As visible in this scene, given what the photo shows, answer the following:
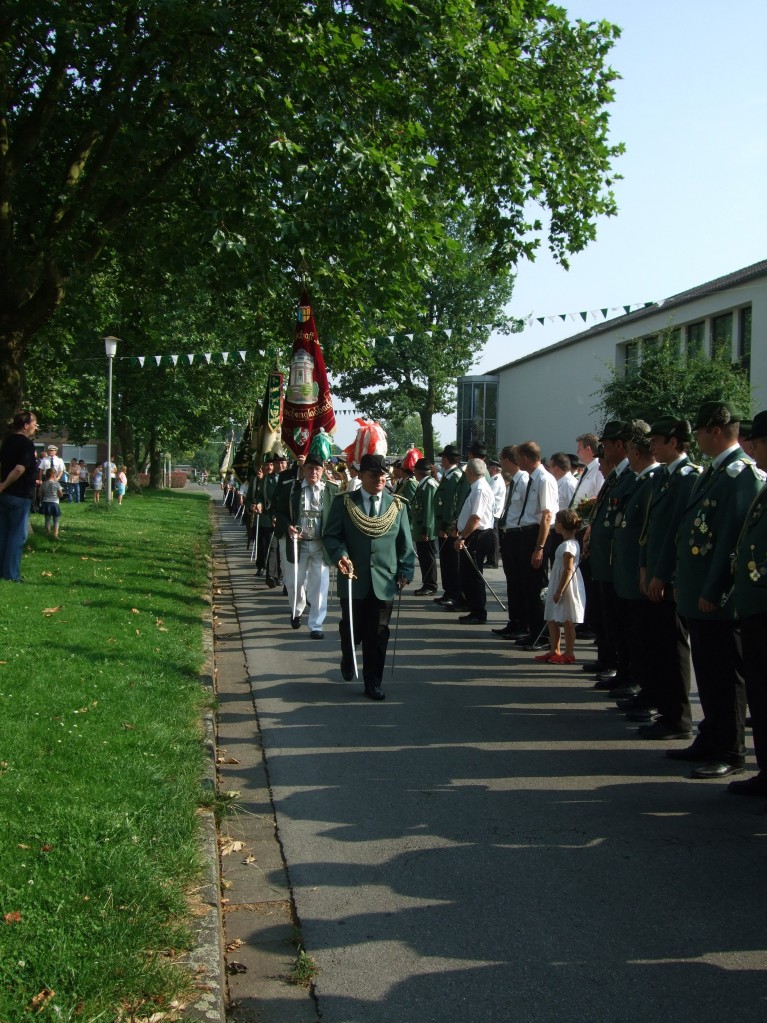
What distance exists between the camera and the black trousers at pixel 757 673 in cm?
555

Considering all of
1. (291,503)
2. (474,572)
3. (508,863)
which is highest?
(291,503)

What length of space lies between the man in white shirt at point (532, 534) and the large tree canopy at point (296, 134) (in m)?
3.71

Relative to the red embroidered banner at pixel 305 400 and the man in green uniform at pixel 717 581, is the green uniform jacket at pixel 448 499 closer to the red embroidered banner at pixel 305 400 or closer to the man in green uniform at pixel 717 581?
the red embroidered banner at pixel 305 400

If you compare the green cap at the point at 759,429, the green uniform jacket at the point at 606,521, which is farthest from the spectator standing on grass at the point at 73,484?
the green cap at the point at 759,429

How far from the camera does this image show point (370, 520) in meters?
8.66

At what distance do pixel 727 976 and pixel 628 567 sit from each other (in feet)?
14.5

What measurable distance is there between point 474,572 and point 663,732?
19.6ft

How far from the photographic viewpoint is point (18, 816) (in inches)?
185

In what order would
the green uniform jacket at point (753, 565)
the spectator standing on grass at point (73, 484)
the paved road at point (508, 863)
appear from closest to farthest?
the paved road at point (508, 863), the green uniform jacket at point (753, 565), the spectator standing on grass at point (73, 484)

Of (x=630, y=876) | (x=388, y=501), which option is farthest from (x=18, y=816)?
(x=388, y=501)

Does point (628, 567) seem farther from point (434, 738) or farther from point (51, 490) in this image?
point (51, 490)

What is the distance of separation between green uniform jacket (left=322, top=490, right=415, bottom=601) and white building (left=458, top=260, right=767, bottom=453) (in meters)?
15.8

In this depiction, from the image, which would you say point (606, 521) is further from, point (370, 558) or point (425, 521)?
point (425, 521)

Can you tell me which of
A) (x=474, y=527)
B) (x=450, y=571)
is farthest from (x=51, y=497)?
(x=474, y=527)
